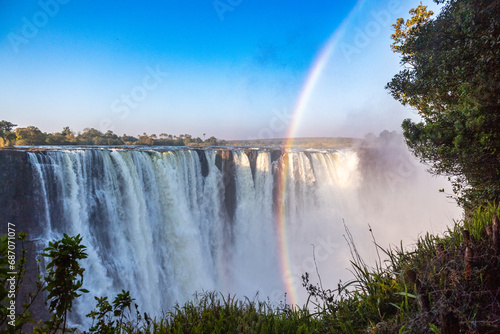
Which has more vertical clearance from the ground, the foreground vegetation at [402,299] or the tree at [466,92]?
the tree at [466,92]

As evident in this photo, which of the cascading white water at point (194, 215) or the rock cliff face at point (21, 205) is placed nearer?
the rock cliff face at point (21, 205)

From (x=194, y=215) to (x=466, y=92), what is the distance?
45.9 feet

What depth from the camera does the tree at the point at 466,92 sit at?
4691 millimetres

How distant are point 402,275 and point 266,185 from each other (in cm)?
1688

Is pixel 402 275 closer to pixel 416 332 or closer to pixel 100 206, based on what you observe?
pixel 416 332

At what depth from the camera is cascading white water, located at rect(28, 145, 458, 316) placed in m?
10.6

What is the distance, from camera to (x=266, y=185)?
64.5 feet

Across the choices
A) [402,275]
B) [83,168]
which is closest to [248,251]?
[83,168]

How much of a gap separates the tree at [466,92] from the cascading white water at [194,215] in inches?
402

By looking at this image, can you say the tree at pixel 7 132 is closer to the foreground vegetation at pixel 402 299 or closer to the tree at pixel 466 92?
the foreground vegetation at pixel 402 299

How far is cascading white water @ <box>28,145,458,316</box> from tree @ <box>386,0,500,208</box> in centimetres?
1022

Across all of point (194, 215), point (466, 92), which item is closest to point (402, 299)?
point (466, 92)

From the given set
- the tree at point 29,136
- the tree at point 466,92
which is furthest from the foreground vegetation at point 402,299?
the tree at point 29,136

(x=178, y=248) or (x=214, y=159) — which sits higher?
(x=214, y=159)
